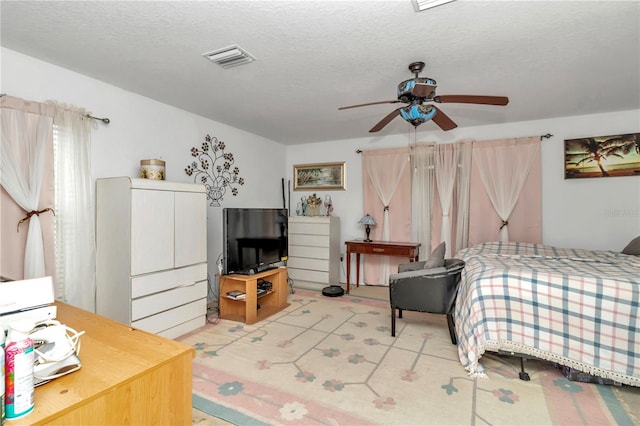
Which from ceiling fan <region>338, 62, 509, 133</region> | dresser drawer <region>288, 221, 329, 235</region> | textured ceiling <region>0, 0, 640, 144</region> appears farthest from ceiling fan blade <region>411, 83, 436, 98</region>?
dresser drawer <region>288, 221, 329, 235</region>

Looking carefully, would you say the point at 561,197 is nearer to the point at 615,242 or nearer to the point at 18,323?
the point at 615,242

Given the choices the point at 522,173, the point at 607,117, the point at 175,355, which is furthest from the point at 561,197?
the point at 175,355

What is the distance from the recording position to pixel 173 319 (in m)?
2.92

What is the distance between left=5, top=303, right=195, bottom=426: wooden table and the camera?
92cm

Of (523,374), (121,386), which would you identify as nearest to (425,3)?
(121,386)

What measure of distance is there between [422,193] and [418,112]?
7.70 feet

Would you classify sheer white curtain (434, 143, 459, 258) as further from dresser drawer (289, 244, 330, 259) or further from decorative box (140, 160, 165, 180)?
decorative box (140, 160, 165, 180)

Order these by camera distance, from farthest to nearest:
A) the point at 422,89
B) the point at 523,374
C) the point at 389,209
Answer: the point at 389,209
the point at 523,374
the point at 422,89

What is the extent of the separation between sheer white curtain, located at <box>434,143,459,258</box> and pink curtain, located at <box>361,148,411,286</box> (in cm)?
45

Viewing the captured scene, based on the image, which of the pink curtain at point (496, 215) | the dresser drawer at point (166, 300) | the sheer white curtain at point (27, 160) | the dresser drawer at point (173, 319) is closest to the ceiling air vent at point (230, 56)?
the sheer white curtain at point (27, 160)

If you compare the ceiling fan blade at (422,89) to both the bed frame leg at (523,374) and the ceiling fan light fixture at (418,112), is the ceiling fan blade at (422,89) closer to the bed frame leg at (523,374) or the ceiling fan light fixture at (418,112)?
the ceiling fan light fixture at (418,112)

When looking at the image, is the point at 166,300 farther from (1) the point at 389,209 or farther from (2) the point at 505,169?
(2) the point at 505,169

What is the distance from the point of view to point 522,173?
4.00 m

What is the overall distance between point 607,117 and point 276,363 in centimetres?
464
